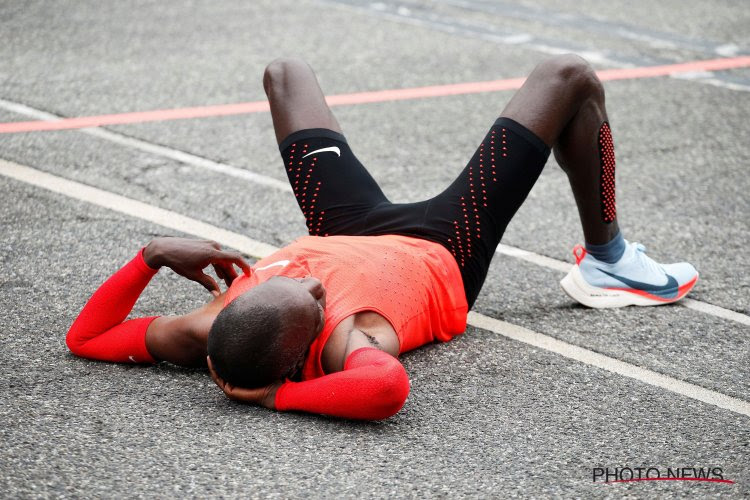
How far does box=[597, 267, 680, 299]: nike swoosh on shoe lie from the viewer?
405 centimetres

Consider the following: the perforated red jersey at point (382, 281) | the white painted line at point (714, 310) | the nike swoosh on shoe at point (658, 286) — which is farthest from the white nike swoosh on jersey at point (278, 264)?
the white painted line at point (714, 310)

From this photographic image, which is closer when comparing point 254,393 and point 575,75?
point 254,393

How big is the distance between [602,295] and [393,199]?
54.9 inches

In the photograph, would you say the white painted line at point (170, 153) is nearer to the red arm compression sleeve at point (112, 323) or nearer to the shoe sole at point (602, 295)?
the shoe sole at point (602, 295)

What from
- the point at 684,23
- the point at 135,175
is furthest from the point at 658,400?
the point at 684,23

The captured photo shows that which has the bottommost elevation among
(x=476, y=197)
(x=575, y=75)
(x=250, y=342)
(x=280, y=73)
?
(x=250, y=342)

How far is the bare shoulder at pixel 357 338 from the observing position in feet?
10.5

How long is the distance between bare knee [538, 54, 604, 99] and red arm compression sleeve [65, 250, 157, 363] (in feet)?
5.37

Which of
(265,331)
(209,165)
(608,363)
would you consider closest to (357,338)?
(265,331)

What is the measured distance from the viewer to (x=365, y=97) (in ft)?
22.0

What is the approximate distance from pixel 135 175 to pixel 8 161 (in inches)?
26.5

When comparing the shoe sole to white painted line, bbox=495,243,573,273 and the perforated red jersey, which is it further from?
the perforated red jersey

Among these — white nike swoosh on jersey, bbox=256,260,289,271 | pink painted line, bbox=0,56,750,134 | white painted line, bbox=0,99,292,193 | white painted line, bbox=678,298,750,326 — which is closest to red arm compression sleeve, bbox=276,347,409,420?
white nike swoosh on jersey, bbox=256,260,289,271

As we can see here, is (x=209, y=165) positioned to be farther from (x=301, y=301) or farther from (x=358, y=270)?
(x=301, y=301)
